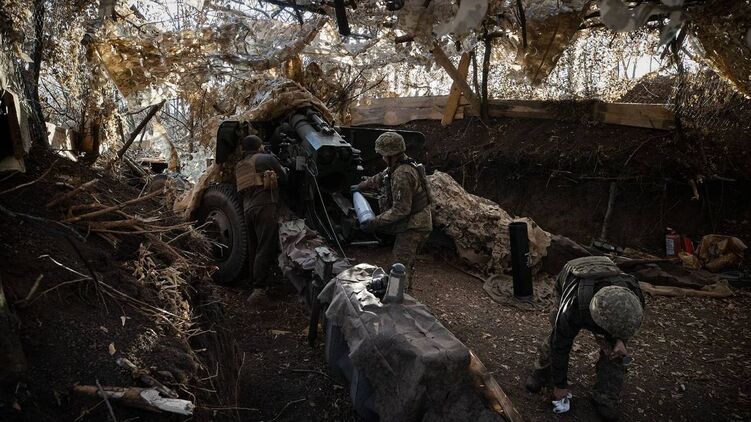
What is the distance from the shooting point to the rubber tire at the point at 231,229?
208 inches

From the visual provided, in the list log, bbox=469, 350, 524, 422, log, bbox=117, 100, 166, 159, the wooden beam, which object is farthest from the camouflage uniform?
the wooden beam

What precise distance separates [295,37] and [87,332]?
190 inches

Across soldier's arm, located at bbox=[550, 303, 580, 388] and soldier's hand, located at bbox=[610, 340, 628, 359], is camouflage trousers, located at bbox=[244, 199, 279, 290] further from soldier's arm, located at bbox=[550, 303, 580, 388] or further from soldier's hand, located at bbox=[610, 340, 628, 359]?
soldier's hand, located at bbox=[610, 340, 628, 359]

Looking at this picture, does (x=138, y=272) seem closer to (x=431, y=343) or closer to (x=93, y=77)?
(x=431, y=343)

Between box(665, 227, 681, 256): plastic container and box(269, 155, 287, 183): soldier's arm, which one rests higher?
box(269, 155, 287, 183): soldier's arm

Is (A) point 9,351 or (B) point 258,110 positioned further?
(B) point 258,110

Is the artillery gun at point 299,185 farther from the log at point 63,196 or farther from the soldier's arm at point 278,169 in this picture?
the log at point 63,196

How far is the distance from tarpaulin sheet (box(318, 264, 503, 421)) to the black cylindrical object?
331 centimetres

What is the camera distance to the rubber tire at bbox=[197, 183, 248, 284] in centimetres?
528

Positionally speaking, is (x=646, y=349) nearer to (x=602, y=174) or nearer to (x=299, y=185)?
(x=602, y=174)

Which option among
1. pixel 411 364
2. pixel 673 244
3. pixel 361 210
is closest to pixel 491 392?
pixel 411 364

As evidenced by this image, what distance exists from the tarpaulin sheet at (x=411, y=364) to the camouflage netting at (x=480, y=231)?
151 inches

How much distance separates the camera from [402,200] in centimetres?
445

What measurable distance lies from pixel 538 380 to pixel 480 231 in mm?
2802
